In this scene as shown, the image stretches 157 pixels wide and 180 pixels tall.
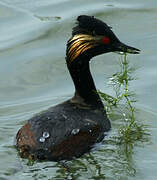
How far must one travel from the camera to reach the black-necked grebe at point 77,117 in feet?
29.0

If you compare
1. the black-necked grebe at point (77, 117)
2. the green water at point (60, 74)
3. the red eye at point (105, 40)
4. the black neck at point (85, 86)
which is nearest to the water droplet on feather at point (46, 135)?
the black-necked grebe at point (77, 117)

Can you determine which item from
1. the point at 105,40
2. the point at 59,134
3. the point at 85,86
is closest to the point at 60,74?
the point at 85,86

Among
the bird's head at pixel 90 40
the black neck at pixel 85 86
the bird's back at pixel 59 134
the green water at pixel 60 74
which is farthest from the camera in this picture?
the black neck at pixel 85 86

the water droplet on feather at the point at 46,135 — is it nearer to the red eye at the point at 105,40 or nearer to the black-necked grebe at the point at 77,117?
the black-necked grebe at the point at 77,117

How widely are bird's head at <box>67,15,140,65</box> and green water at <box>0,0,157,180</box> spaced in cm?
126

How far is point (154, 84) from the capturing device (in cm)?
1190

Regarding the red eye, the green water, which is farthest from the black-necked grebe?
the green water

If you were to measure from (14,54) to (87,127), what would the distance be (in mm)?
4629

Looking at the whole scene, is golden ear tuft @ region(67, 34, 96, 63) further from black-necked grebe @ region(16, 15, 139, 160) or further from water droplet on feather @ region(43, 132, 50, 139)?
water droplet on feather @ region(43, 132, 50, 139)

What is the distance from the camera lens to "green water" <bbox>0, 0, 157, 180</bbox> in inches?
355

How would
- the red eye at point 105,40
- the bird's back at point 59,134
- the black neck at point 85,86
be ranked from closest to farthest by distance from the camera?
the bird's back at point 59,134 < the red eye at point 105,40 < the black neck at point 85,86

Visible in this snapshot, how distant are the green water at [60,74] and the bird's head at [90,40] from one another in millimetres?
1261

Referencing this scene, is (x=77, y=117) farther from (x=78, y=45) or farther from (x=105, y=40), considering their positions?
(x=105, y=40)

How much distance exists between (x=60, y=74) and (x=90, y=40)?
311 cm
